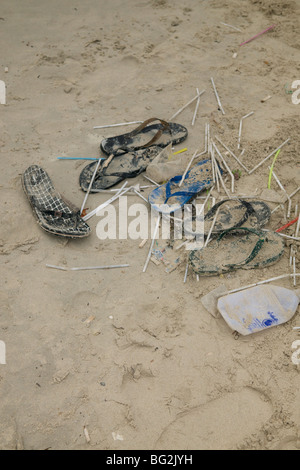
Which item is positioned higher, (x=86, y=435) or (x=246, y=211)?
(x=246, y=211)

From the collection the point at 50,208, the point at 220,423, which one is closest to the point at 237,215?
the point at 50,208

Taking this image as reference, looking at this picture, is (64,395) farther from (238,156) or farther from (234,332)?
(238,156)

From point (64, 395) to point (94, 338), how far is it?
1.21 feet

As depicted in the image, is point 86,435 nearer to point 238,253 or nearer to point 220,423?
point 220,423

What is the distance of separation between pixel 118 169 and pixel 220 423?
2.25 meters

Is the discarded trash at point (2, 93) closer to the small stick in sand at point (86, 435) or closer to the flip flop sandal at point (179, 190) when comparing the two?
the flip flop sandal at point (179, 190)

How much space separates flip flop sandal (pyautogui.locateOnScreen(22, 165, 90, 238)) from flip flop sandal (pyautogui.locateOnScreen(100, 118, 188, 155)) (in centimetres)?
69

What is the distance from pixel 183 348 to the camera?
2.49 m

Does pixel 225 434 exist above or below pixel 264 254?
below

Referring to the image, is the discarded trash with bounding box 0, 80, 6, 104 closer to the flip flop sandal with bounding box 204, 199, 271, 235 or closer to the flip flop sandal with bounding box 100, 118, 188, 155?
the flip flop sandal with bounding box 100, 118, 188, 155

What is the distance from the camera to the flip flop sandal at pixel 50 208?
308 centimetres

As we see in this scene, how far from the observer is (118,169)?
3.71 metres

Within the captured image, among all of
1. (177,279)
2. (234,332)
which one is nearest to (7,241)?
(177,279)

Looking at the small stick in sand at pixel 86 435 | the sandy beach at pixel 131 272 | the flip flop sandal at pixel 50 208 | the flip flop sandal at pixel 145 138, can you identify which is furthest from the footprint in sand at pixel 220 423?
the flip flop sandal at pixel 145 138
